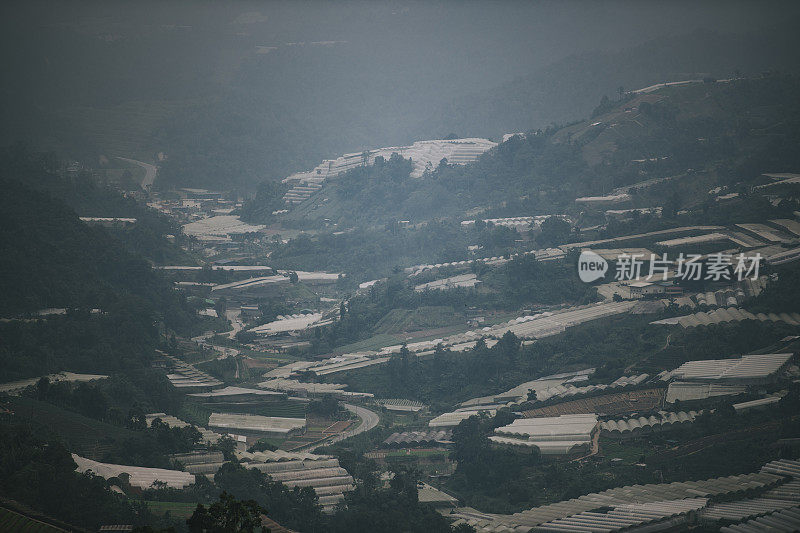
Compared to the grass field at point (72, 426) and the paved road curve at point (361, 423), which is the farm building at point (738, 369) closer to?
the paved road curve at point (361, 423)

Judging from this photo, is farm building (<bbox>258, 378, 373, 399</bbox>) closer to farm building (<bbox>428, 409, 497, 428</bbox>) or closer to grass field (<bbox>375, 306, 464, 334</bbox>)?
farm building (<bbox>428, 409, 497, 428</bbox>)

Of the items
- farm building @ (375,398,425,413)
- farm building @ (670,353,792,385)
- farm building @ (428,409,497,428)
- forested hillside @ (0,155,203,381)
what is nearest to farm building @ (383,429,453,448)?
farm building @ (428,409,497,428)

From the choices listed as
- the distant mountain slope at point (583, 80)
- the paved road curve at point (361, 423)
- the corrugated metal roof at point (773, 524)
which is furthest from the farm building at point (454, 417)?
the distant mountain slope at point (583, 80)

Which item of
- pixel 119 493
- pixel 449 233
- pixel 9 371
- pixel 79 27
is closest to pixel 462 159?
pixel 449 233

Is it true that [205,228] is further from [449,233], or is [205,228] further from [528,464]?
[528,464]

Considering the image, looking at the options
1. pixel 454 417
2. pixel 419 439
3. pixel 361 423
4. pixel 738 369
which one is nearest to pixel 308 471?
pixel 419 439

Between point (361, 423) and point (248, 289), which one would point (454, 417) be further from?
point (248, 289)

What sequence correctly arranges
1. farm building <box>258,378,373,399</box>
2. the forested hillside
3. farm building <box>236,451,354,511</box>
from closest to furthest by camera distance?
farm building <box>236,451,354,511</box> → the forested hillside → farm building <box>258,378,373,399</box>
